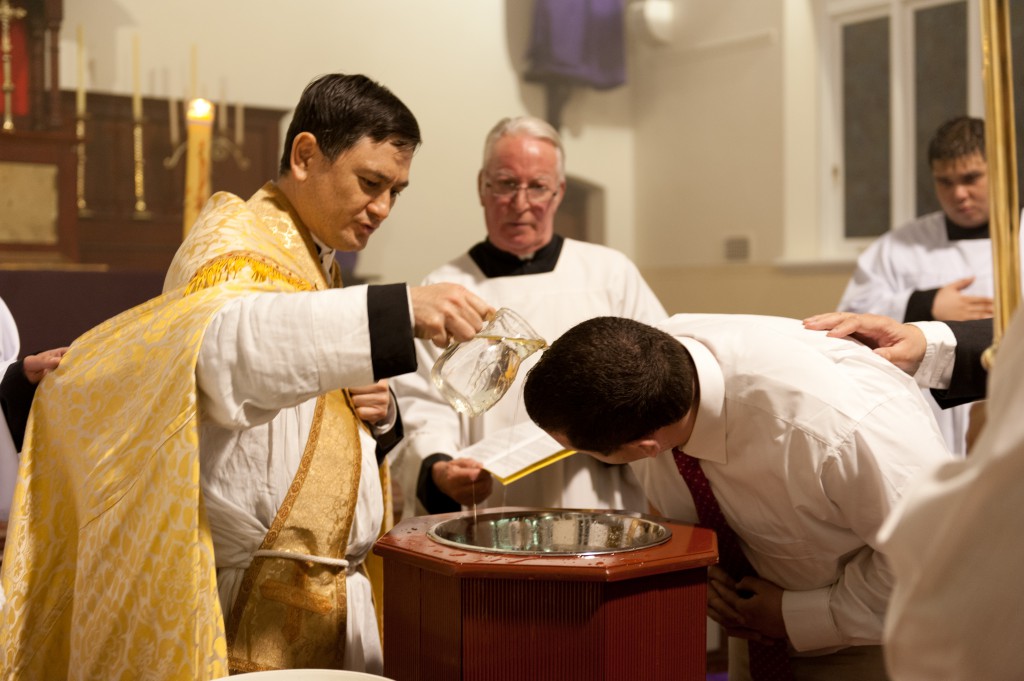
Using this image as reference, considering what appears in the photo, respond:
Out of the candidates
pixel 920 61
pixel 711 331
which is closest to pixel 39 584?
pixel 711 331

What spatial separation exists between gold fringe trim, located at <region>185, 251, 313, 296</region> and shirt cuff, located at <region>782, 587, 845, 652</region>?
1.17 m

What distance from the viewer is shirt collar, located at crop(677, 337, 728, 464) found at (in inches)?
86.5

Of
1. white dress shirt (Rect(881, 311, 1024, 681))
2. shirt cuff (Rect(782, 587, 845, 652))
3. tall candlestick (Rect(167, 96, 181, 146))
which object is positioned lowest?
shirt cuff (Rect(782, 587, 845, 652))

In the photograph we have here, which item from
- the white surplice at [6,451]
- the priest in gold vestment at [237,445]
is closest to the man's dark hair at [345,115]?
the priest in gold vestment at [237,445]

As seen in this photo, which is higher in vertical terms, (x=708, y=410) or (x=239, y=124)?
(x=239, y=124)

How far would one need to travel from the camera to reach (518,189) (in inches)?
145

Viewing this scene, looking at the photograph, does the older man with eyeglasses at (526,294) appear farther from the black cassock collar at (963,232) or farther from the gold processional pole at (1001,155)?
the gold processional pole at (1001,155)

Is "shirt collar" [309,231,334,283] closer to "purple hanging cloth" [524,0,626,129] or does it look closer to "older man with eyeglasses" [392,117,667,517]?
"older man with eyeglasses" [392,117,667,517]

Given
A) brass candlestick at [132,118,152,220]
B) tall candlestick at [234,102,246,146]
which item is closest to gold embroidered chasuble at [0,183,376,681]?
brass candlestick at [132,118,152,220]

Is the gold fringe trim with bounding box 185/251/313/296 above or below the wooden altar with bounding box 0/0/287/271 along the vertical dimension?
below

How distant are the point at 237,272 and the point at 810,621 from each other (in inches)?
51.6

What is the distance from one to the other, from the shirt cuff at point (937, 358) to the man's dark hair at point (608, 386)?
664mm

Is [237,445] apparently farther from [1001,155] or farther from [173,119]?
[173,119]

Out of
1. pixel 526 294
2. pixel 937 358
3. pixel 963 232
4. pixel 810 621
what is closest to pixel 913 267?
pixel 963 232
